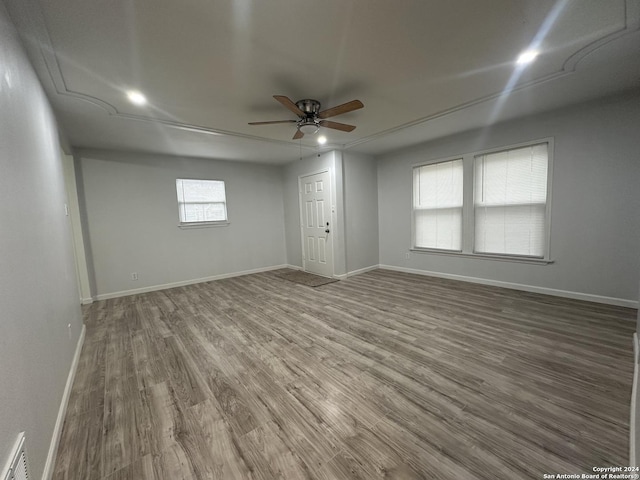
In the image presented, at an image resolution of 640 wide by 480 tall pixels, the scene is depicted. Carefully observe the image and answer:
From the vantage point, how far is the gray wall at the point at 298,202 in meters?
4.93

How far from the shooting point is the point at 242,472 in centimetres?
126

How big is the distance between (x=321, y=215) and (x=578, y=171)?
12.8 feet

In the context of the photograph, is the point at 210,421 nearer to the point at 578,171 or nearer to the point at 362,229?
the point at 362,229

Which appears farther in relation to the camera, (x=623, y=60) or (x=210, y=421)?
(x=623, y=60)

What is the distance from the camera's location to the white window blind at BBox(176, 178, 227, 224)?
4.99 m

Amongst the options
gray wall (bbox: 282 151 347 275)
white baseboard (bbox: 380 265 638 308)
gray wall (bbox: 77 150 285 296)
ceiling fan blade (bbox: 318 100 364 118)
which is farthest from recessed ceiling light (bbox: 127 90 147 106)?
white baseboard (bbox: 380 265 638 308)

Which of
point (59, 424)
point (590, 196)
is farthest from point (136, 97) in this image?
point (590, 196)

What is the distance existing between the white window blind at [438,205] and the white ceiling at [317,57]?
1.27 m

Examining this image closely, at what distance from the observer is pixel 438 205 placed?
4.70m

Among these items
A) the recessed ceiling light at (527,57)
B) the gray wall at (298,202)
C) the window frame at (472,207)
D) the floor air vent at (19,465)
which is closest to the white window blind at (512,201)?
the window frame at (472,207)

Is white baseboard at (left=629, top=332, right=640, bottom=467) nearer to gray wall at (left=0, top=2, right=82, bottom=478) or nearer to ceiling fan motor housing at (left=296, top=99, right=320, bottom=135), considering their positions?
gray wall at (left=0, top=2, right=82, bottom=478)

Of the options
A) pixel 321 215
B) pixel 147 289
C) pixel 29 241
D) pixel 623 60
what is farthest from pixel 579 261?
pixel 147 289

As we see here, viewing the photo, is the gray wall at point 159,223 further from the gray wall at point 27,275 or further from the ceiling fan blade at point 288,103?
the ceiling fan blade at point 288,103

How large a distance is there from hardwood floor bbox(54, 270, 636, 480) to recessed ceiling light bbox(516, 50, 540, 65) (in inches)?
100
